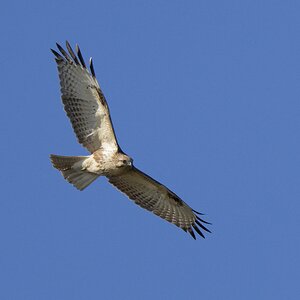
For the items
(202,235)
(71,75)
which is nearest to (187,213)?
(202,235)

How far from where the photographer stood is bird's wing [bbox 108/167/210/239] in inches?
541

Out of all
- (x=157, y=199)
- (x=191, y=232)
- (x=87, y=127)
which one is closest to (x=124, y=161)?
(x=87, y=127)

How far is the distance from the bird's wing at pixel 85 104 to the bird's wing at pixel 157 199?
2.48 feet

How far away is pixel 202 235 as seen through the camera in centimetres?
1449

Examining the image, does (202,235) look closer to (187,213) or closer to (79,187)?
(187,213)

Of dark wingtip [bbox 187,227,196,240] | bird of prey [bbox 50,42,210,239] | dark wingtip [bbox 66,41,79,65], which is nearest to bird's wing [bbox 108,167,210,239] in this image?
dark wingtip [bbox 187,227,196,240]

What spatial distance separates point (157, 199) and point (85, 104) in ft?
7.66

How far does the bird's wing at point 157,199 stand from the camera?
1374 cm

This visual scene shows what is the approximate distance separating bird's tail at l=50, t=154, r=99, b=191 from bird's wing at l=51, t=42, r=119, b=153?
322 millimetres

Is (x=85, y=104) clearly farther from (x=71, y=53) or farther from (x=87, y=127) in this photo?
(x=71, y=53)

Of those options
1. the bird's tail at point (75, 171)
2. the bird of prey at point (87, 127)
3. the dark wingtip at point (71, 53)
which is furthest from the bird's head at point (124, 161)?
the dark wingtip at point (71, 53)

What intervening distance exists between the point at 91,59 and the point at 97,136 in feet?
4.11

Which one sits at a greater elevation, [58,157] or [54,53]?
[54,53]

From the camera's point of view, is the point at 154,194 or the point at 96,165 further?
the point at 154,194
